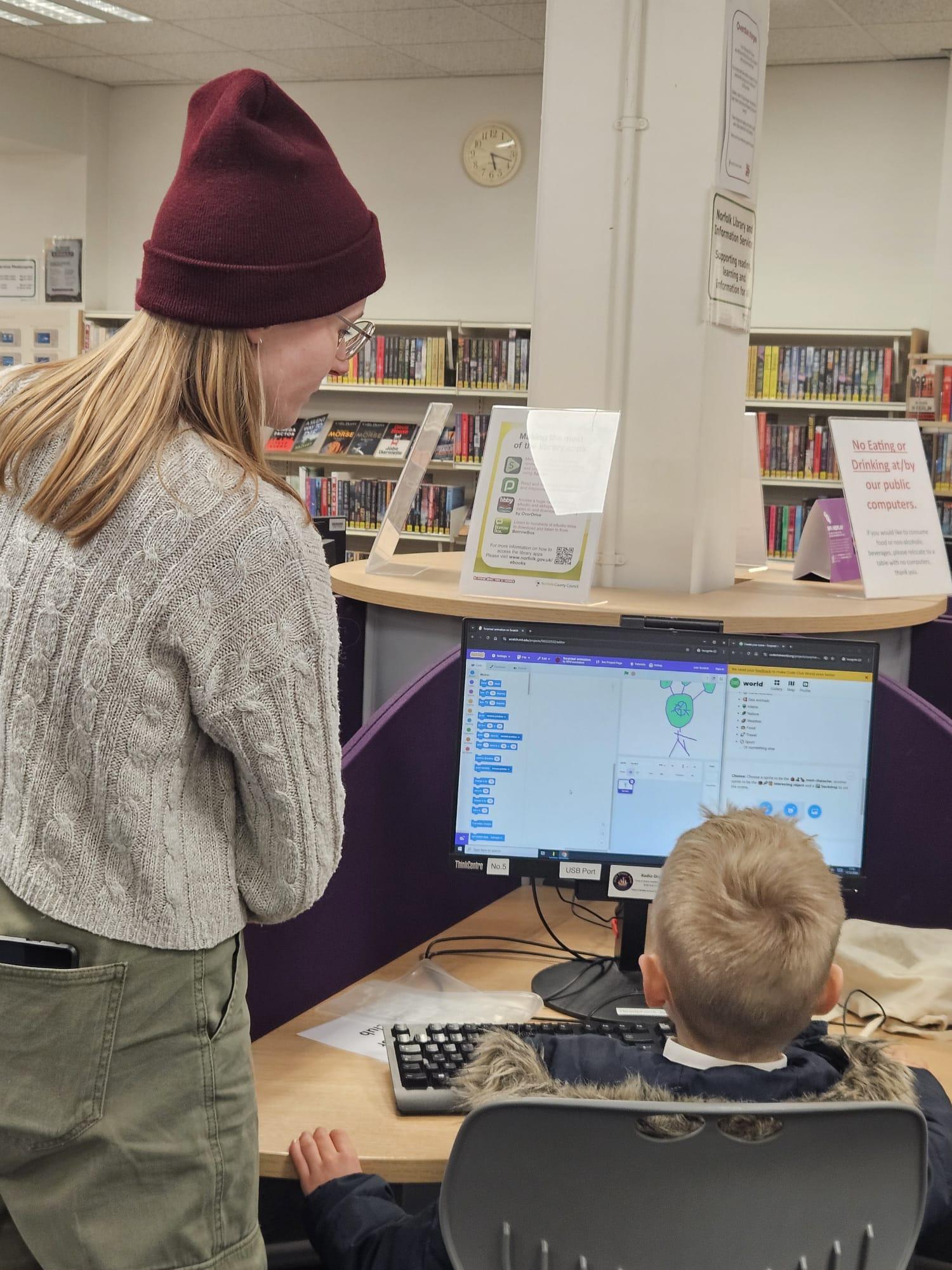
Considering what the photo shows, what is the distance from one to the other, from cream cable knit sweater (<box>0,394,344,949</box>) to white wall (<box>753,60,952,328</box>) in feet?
17.9

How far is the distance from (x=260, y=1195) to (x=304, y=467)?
17.7ft

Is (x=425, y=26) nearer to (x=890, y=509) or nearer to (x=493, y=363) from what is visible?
(x=493, y=363)

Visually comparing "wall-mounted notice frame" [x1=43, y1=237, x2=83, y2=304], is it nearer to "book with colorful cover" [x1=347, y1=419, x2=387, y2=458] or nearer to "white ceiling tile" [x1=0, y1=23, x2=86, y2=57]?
"white ceiling tile" [x1=0, y1=23, x2=86, y2=57]

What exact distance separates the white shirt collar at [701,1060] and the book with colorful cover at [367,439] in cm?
565

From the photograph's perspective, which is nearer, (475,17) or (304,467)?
(475,17)

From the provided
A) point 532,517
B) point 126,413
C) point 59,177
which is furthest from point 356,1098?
point 59,177

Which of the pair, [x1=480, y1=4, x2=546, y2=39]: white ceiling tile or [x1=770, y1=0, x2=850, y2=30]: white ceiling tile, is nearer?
[x1=770, y1=0, x2=850, y2=30]: white ceiling tile

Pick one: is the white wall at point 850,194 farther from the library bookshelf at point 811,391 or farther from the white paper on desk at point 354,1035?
the white paper on desk at point 354,1035

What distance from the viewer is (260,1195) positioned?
181cm

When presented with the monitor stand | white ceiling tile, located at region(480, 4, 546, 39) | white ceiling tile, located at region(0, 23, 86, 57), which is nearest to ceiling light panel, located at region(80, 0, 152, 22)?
white ceiling tile, located at region(0, 23, 86, 57)

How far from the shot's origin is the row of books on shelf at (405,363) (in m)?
6.54

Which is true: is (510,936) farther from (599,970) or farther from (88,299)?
(88,299)

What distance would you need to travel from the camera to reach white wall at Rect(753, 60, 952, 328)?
5.83 meters

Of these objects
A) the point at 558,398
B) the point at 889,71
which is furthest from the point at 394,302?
the point at 558,398
